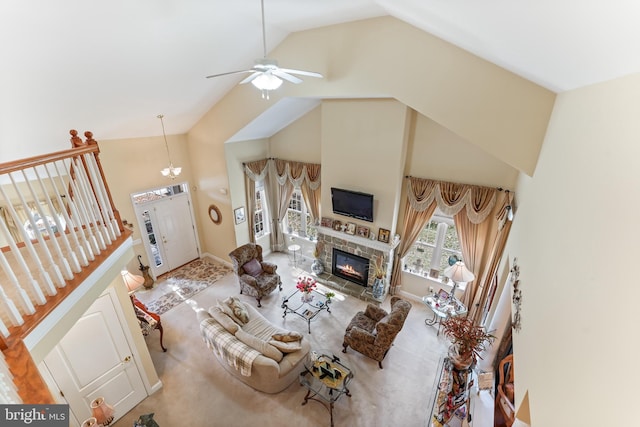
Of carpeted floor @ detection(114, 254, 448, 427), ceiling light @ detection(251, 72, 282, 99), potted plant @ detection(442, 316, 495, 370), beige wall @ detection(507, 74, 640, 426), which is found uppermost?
ceiling light @ detection(251, 72, 282, 99)

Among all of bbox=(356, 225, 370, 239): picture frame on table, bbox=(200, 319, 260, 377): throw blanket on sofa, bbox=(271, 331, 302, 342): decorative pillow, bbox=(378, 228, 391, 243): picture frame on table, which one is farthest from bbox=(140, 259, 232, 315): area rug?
bbox=(378, 228, 391, 243): picture frame on table

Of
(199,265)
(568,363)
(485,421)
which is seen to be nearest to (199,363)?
(199,265)

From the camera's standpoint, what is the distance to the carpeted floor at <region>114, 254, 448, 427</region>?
12.7 feet

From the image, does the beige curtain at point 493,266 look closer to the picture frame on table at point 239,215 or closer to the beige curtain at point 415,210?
the beige curtain at point 415,210

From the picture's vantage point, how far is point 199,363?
15.4ft

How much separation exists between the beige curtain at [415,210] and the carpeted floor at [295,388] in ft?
4.97

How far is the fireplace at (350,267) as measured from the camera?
6.29m

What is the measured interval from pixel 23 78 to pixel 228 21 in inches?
99.4

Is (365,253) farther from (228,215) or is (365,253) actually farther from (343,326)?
(228,215)

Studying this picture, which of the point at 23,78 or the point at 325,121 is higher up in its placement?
the point at 23,78

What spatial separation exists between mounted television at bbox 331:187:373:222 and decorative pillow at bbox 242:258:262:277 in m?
2.24

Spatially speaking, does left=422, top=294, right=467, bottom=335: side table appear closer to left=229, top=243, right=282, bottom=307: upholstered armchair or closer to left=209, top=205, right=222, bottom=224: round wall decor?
left=229, top=243, right=282, bottom=307: upholstered armchair

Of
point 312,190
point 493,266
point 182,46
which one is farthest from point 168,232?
point 493,266

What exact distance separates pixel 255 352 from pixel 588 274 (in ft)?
12.4
